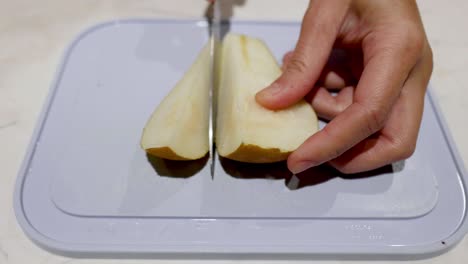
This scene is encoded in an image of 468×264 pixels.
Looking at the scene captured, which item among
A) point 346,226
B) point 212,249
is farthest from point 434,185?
point 212,249

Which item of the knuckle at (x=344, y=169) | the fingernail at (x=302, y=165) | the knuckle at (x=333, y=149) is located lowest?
the knuckle at (x=344, y=169)

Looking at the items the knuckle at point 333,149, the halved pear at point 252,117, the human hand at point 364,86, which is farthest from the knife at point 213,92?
the knuckle at point 333,149

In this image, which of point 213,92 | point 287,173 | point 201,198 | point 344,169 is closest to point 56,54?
point 213,92

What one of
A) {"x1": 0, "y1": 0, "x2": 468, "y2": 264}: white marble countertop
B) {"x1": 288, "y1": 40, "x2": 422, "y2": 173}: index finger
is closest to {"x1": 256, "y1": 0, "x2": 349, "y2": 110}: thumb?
{"x1": 288, "y1": 40, "x2": 422, "y2": 173}: index finger

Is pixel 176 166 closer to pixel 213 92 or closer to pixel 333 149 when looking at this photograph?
pixel 213 92

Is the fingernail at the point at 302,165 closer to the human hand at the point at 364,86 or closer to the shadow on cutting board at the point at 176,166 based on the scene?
the human hand at the point at 364,86

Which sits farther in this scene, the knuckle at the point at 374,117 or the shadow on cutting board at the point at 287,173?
the shadow on cutting board at the point at 287,173
